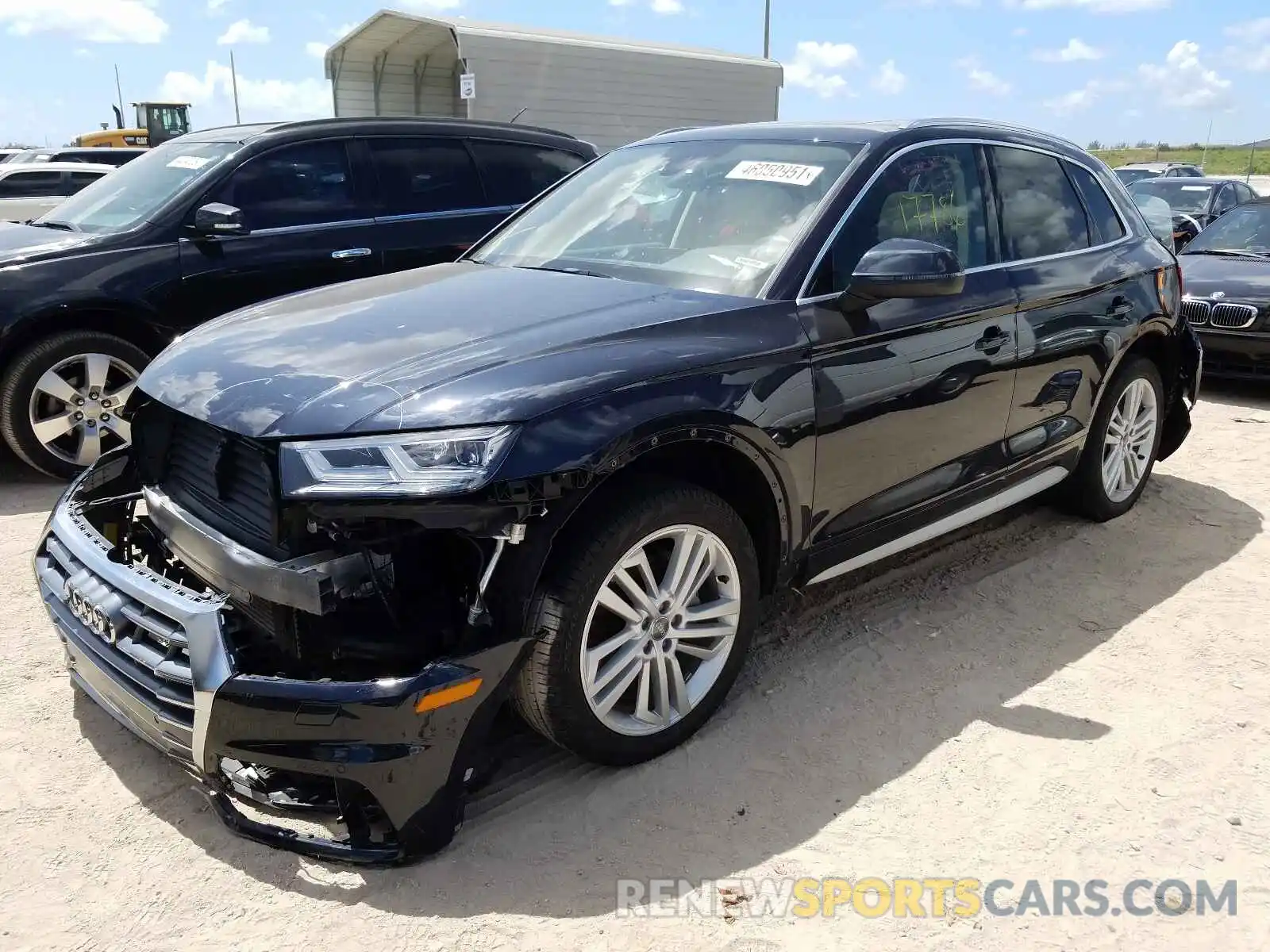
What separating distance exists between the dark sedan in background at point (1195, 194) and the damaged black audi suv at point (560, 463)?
1065 cm

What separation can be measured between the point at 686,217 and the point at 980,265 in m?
1.13

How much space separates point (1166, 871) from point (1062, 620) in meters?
1.50

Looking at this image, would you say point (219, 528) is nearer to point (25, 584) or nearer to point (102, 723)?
point (102, 723)

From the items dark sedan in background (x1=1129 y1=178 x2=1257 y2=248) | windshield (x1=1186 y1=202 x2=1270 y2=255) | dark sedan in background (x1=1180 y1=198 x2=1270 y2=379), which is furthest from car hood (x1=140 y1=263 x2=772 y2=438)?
dark sedan in background (x1=1129 y1=178 x2=1257 y2=248)

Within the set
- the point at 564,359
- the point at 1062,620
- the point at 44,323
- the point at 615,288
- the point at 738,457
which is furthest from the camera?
the point at 44,323

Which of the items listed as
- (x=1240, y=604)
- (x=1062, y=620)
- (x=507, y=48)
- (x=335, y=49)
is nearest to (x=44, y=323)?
(x=1062, y=620)

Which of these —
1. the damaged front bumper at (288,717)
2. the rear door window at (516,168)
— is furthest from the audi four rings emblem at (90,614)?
the rear door window at (516,168)

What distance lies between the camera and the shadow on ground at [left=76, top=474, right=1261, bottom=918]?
97.6 inches

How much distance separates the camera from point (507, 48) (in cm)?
1694

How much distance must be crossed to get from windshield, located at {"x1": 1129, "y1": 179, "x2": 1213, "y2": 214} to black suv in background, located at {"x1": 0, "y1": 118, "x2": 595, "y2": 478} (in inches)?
400

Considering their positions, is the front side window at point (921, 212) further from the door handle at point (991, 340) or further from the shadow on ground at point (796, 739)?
the shadow on ground at point (796, 739)

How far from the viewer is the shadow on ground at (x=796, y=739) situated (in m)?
2.48

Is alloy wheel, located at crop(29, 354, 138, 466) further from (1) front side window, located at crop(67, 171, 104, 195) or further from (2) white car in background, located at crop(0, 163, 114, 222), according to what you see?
(1) front side window, located at crop(67, 171, 104, 195)

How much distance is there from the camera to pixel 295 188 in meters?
5.85
